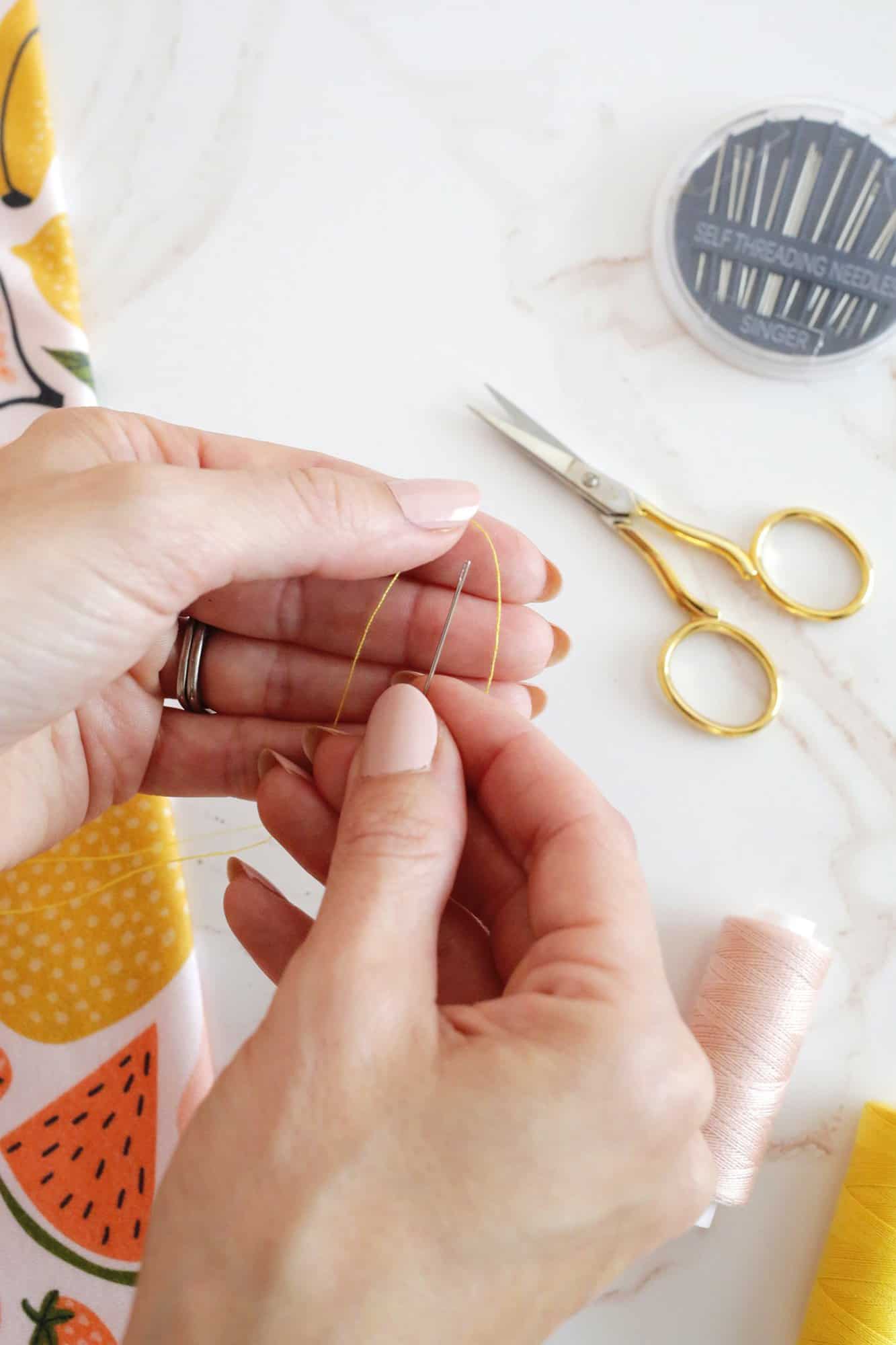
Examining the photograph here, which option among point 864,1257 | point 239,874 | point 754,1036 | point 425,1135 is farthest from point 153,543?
point 864,1257

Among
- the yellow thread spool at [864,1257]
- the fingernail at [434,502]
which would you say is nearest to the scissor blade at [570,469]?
the fingernail at [434,502]

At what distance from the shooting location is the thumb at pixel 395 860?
0.71 m

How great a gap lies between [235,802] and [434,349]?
0.67 meters

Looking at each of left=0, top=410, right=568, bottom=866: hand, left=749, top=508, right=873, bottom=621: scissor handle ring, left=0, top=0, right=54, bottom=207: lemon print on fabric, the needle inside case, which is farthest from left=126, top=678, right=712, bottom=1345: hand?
left=0, top=0, right=54, bottom=207: lemon print on fabric

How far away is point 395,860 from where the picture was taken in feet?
2.51

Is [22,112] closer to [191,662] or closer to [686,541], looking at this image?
[191,662]

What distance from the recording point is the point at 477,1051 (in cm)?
69

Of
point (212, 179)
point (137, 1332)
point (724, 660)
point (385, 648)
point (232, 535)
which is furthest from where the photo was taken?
point (212, 179)

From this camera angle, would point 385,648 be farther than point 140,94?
No

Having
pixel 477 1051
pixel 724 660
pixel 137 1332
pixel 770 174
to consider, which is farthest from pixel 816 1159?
pixel 770 174

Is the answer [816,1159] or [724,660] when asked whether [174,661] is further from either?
[816,1159]

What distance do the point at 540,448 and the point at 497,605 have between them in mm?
271

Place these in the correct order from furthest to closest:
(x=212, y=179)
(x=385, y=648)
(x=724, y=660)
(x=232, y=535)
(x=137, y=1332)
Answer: (x=212, y=179), (x=724, y=660), (x=385, y=648), (x=232, y=535), (x=137, y=1332)

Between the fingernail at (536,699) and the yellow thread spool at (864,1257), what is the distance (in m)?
0.63
